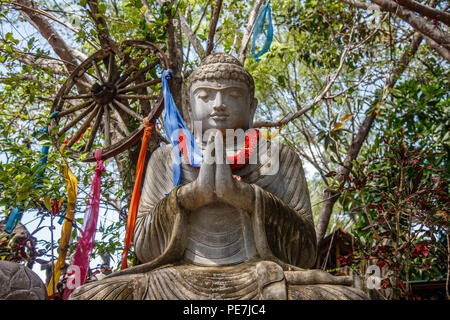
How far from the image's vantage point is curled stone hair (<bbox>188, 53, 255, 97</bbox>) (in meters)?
3.88

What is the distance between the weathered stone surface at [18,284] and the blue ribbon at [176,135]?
1.24 meters

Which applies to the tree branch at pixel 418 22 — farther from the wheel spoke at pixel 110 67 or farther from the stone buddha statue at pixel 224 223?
the wheel spoke at pixel 110 67

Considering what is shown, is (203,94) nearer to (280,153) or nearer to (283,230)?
(280,153)

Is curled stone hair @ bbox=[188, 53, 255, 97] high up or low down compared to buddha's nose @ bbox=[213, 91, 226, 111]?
up

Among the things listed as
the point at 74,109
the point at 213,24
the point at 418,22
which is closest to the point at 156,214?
the point at 74,109

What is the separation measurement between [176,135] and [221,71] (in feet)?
2.11

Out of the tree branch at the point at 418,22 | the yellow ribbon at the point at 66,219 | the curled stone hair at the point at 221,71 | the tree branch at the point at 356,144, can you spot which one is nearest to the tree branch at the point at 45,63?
the yellow ribbon at the point at 66,219

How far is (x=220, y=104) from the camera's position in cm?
380

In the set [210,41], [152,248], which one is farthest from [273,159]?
[210,41]

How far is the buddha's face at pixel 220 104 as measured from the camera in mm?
3838

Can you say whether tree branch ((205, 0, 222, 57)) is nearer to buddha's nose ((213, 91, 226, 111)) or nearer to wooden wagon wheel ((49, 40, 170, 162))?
wooden wagon wheel ((49, 40, 170, 162))

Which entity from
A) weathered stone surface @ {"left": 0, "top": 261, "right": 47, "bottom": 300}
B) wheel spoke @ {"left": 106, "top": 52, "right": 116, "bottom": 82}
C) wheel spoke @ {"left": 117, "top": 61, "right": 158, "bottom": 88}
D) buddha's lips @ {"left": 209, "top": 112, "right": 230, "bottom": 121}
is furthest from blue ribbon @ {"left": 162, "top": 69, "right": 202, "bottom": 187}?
weathered stone surface @ {"left": 0, "top": 261, "right": 47, "bottom": 300}

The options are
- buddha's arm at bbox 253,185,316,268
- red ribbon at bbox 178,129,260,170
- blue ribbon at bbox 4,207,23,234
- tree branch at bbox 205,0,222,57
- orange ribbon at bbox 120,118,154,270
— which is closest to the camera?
buddha's arm at bbox 253,185,316,268
